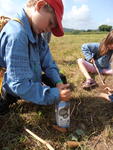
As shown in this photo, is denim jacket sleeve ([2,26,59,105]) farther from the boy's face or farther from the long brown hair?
the long brown hair

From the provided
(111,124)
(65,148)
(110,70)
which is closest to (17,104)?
(65,148)

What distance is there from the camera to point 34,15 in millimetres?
2229

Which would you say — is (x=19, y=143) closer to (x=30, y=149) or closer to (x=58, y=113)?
(x=30, y=149)

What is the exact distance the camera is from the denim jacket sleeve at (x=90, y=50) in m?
4.22

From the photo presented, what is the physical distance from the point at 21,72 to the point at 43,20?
534 mm

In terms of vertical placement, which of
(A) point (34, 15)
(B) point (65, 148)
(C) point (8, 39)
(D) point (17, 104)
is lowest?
(B) point (65, 148)

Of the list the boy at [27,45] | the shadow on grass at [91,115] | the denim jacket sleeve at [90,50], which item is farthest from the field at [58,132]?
the denim jacket sleeve at [90,50]

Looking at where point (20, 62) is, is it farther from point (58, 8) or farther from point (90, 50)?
point (90, 50)

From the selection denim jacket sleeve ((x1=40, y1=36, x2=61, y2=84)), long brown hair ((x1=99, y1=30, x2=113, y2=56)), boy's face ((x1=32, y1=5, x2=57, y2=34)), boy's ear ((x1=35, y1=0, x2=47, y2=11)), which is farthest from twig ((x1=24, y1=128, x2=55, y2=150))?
long brown hair ((x1=99, y1=30, x2=113, y2=56))

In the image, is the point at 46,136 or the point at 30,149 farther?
the point at 46,136

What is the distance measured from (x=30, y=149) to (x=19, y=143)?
14 centimetres

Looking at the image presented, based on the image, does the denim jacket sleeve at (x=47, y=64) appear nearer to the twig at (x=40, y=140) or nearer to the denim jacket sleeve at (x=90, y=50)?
the twig at (x=40, y=140)

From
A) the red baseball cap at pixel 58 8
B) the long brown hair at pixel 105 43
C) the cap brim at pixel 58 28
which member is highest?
the red baseball cap at pixel 58 8

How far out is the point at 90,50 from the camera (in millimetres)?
4254
